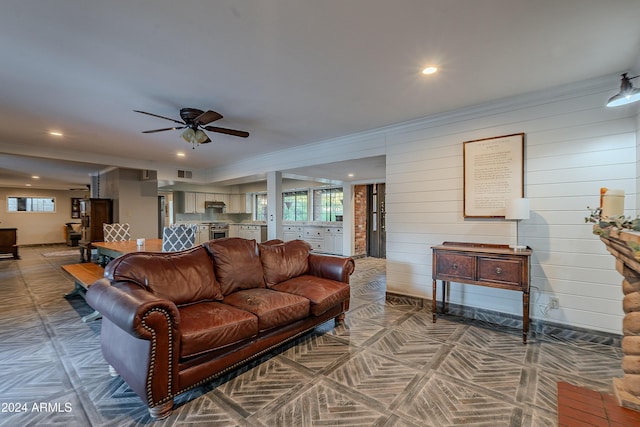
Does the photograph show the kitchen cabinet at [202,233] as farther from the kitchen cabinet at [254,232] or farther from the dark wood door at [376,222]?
the dark wood door at [376,222]

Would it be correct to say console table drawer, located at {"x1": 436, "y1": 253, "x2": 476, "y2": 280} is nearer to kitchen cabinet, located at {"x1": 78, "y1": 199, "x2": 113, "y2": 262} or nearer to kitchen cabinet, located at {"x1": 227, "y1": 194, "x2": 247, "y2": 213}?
kitchen cabinet, located at {"x1": 78, "y1": 199, "x2": 113, "y2": 262}

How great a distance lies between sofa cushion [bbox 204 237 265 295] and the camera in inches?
109

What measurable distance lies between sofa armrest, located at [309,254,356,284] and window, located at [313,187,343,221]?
5170mm

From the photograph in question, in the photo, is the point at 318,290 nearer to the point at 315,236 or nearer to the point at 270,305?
the point at 270,305

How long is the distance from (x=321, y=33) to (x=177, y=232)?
3.34 metres

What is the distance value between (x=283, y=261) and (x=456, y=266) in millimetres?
1951

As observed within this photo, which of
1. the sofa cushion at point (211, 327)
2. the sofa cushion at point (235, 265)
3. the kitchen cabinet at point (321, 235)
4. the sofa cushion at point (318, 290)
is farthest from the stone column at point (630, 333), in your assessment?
the kitchen cabinet at point (321, 235)

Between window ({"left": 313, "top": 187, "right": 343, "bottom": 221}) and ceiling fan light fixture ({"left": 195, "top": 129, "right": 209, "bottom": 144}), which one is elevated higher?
ceiling fan light fixture ({"left": 195, "top": 129, "right": 209, "bottom": 144})

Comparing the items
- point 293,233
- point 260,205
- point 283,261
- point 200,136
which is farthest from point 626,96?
point 260,205

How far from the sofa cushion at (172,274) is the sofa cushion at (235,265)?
85 millimetres

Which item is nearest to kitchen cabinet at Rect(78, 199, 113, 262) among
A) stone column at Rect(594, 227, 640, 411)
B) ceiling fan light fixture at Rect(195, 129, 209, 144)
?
ceiling fan light fixture at Rect(195, 129, 209, 144)

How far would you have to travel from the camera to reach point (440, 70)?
252 centimetres

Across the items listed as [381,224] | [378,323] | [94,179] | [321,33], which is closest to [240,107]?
[321,33]

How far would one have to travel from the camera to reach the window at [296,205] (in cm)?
958
